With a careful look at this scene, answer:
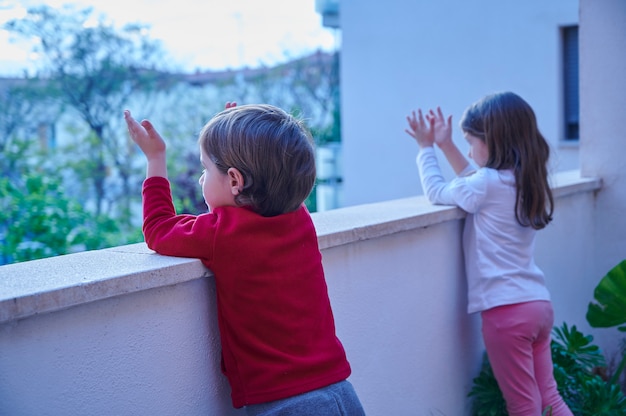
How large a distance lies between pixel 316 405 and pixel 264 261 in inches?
15.4

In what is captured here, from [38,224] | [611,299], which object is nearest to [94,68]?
[38,224]

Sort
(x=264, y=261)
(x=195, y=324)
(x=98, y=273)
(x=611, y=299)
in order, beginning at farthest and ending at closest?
(x=611, y=299) → (x=195, y=324) → (x=264, y=261) → (x=98, y=273)

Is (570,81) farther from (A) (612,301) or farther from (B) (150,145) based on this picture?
(B) (150,145)

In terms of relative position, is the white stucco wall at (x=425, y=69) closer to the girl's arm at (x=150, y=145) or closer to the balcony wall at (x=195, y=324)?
the balcony wall at (x=195, y=324)

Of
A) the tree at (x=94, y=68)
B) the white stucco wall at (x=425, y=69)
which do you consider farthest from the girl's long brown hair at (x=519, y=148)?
the tree at (x=94, y=68)

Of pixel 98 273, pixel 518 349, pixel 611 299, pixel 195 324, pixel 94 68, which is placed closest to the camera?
pixel 98 273

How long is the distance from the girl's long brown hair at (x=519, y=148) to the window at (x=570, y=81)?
17.6 ft

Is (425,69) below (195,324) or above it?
above

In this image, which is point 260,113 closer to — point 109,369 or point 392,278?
point 109,369

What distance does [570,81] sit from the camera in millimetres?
8469

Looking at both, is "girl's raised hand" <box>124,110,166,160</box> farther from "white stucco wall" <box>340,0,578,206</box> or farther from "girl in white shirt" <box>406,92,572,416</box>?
"white stucco wall" <box>340,0,578,206</box>

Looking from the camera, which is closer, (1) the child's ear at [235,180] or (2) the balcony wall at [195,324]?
(2) the balcony wall at [195,324]

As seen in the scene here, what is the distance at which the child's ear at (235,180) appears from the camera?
2.07 meters

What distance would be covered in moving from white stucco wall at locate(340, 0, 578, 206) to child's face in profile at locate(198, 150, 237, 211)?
6685 millimetres
